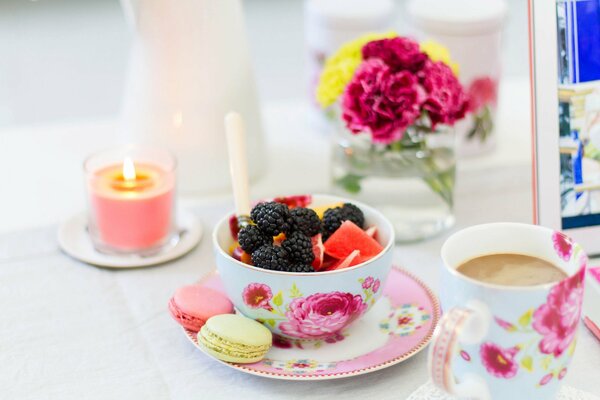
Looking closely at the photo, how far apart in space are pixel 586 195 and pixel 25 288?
54cm

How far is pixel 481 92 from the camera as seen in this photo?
1.07m

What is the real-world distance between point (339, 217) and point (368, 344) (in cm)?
11

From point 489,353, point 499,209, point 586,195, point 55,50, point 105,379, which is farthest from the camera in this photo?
point 55,50

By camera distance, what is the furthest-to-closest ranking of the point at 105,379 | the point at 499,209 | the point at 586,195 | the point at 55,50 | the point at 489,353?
the point at 55,50, the point at 499,209, the point at 586,195, the point at 105,379, the point at 489,353

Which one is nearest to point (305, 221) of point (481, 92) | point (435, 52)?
point (435, 52)

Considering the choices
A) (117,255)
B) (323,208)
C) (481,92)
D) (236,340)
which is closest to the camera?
(236,340)

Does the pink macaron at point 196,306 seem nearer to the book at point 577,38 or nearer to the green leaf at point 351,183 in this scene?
the green leaf at point 351,183

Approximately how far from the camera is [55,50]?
2428mm

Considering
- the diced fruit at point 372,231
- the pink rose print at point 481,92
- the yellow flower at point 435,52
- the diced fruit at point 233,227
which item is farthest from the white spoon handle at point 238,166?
the pink rose print at point 481,92

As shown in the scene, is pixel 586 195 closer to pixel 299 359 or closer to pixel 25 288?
pixel 299 359

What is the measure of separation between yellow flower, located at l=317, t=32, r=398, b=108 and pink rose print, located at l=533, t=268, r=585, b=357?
0.39 metres

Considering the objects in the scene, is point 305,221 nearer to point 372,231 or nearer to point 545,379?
point 372,231

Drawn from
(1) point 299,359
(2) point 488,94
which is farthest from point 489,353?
(2) point 488,94

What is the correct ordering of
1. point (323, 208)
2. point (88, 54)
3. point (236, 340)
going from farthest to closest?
point (88, 54), point (323, 208), point (236, 340)
